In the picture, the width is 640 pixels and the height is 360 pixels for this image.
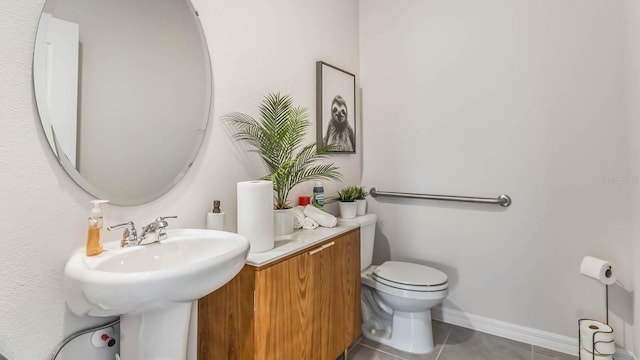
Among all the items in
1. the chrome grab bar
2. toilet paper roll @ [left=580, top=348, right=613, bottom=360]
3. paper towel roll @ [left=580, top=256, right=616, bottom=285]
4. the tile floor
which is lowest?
the tile floor

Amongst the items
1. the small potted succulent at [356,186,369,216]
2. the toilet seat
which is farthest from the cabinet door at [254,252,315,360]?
the small potted succulent at [356,186,369,216]

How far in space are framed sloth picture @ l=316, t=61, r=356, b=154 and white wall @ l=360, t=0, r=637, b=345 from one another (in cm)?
20

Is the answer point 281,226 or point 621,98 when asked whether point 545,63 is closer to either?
point 621,98

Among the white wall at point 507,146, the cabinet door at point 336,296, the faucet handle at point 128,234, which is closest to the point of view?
the faucet handle at point 128,234

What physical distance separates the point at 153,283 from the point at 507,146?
199 cm

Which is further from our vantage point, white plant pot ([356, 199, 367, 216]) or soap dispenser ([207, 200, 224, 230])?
white plant pot ([356, 199, 367, 216])

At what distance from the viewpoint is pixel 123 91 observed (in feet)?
3.50

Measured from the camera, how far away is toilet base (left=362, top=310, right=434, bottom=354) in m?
1.76

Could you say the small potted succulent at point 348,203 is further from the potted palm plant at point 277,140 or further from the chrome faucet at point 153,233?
the chrome faucet at point 153,233

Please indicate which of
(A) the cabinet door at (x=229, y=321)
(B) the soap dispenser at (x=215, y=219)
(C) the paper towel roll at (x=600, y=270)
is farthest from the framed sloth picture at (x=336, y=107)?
(C) the paper towel roll at (x=600, y=270)

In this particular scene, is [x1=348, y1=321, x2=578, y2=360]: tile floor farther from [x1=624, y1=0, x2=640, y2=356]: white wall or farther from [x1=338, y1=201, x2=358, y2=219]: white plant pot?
[x1=338, y1=201, x2=358, y2=219]: white plant pot

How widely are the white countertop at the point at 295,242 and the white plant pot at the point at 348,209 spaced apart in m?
0.24

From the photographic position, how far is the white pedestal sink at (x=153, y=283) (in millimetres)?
721

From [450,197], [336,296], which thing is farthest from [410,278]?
[450,197]
